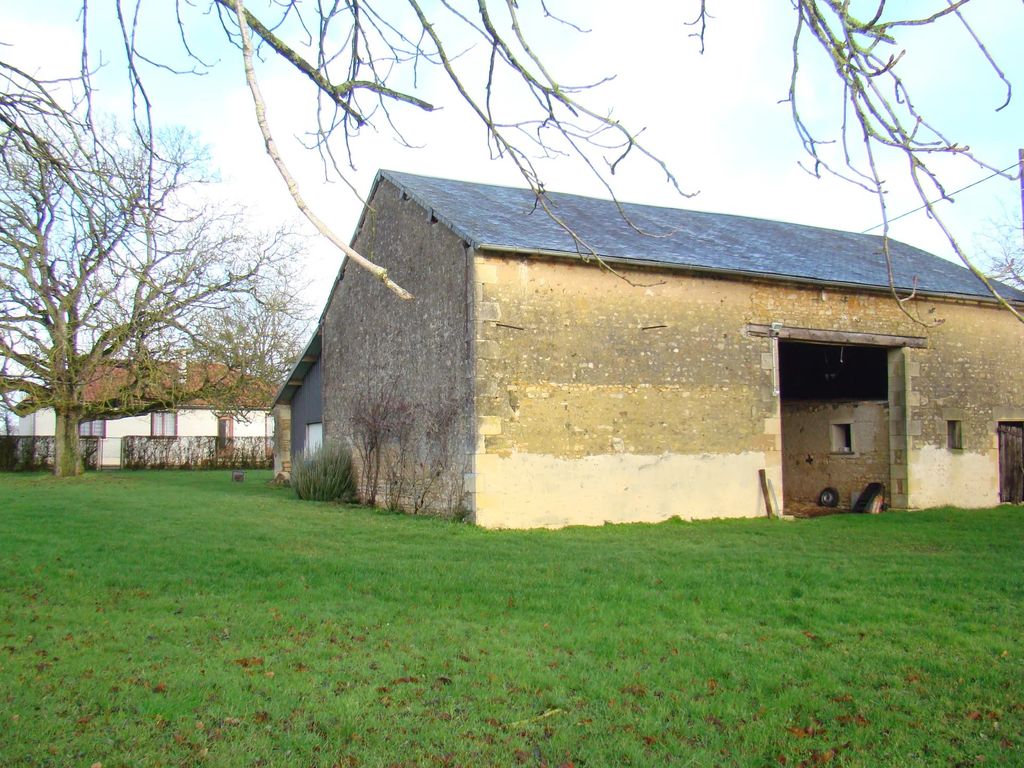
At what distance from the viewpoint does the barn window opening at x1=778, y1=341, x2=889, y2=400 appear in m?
18.1

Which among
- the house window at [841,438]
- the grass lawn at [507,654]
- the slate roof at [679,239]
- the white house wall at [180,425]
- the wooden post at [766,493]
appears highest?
the slate roof at [679,239]

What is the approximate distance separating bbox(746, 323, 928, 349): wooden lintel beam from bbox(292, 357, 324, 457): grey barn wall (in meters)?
10.7

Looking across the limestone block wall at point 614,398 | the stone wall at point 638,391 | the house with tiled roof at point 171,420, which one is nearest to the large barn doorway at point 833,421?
the stone wall at point 638,391

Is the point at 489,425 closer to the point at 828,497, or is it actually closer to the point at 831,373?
the point at 828,497

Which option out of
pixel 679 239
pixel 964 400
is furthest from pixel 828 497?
pixel 679 239

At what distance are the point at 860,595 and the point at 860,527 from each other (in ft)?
21.3

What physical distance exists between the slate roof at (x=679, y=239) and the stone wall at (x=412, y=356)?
2.37ft

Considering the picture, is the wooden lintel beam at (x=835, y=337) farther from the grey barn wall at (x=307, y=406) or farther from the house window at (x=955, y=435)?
the grey barn wall at (x=307, y=406)

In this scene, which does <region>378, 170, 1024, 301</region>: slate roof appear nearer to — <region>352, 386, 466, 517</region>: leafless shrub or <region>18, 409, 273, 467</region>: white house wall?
<region>352, 386, 466, 517</region>: leafless shrub

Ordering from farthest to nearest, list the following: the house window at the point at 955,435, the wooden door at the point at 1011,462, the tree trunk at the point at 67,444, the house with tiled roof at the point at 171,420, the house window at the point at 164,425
Result: 1. the house window at the point at 164,425
2. the tree trunk at the point at 67,444
3. the house with tiled roof at the point at 171,420
4. the wooden door at the point at 1011,462
5. the house window at the point at 955,435

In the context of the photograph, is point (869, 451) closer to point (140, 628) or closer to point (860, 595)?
point (860, 595)

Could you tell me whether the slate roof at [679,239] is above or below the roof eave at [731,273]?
above

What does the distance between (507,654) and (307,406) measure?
17.5 m

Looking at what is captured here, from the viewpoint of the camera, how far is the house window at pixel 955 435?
55.0 feet
